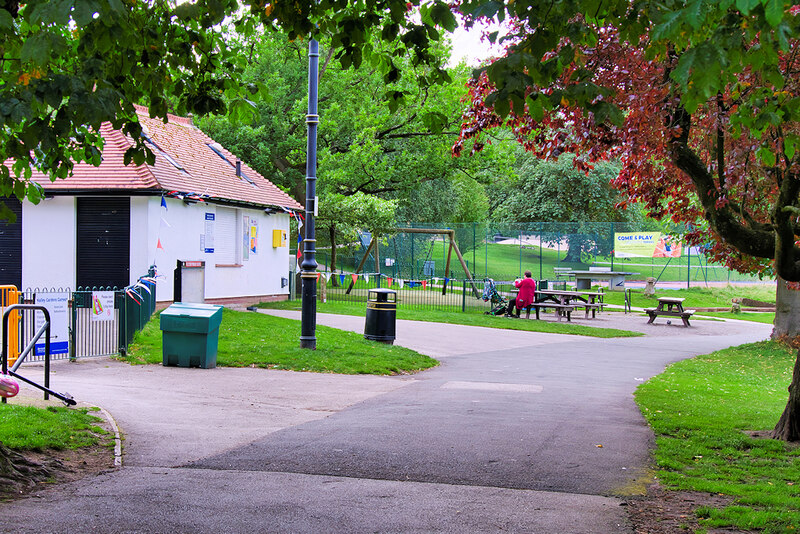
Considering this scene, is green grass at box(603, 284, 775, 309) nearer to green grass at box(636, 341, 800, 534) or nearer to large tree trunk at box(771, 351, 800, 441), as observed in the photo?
green grass at box(636, 341, 800, 534)

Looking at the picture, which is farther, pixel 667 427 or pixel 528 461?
pixel 667 427

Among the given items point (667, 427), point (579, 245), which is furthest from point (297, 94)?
point (667, 427)

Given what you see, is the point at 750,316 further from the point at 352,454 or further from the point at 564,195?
the point at 352,454

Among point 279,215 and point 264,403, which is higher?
point 279,215

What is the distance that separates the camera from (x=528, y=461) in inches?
284

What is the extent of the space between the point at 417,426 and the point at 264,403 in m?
2.57

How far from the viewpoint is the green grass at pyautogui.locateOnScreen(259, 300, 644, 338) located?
23719mm

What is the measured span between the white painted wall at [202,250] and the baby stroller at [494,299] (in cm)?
749

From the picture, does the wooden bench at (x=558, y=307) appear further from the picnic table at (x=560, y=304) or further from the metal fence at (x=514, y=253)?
the metal fence at (x=514, y=253)

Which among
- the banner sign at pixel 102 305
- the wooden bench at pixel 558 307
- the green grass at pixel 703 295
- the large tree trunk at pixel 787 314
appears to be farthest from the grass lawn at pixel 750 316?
the banner sign at pixel 102 305

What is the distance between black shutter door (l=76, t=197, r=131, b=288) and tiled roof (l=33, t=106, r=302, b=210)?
1.75 feet

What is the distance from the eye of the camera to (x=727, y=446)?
808 centimetres

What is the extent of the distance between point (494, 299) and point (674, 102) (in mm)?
19906

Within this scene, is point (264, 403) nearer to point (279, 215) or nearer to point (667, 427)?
point (667, 427)
